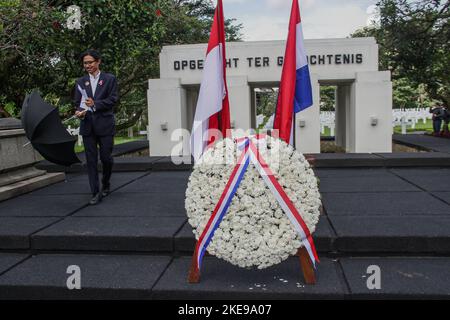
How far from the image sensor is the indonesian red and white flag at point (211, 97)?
14.0 feet

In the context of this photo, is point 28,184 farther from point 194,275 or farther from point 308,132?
point 308,132

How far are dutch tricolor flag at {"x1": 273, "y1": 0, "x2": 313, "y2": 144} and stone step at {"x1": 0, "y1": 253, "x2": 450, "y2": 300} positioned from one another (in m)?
1.26

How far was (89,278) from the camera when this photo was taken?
3.82m

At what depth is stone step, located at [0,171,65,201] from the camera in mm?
6715

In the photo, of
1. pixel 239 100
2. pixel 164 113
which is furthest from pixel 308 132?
pixel 164 113

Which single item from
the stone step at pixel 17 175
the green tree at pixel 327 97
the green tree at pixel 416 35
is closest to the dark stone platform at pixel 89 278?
the stone step at pixel 17 175

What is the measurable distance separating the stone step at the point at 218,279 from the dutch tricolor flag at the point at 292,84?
4.14 feet

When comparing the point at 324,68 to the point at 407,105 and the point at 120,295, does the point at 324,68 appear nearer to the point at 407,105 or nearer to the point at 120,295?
the point at 120,295

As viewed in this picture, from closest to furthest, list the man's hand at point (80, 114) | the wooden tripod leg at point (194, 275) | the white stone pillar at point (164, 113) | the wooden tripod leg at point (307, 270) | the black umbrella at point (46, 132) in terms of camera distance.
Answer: the wooden tripod leg at point (307, 270)
the wooden tripod leg at point (194, 275)
the black umbrella at point (46, 132)
the man's hand at point (80, 114)
the white stone pillar at point (164, 113)

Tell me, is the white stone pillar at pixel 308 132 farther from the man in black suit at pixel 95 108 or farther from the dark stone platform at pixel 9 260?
the dark stone platform at pixel 9 260

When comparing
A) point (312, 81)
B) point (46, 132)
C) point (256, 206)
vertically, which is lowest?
point (256, 206)

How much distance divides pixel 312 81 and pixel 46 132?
27.8 feet

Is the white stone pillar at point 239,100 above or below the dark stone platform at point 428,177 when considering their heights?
above
